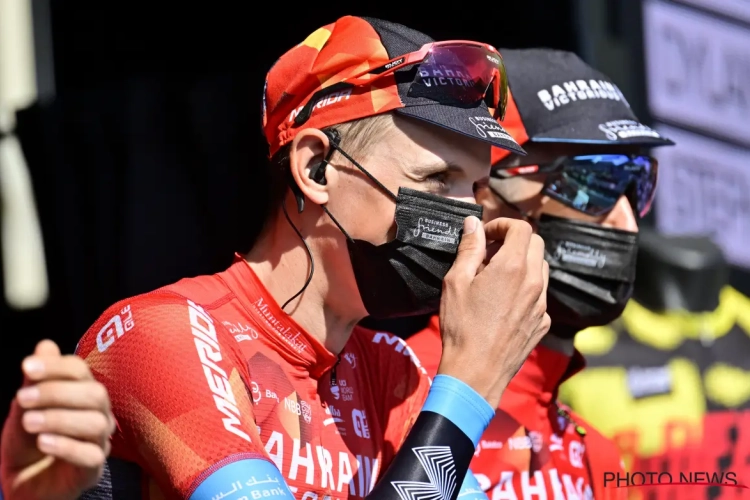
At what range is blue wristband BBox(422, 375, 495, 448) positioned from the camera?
2.09 meters

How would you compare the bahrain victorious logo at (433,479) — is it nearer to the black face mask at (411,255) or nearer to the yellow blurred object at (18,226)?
the black face mask at (411,255)

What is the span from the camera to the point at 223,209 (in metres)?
3.97

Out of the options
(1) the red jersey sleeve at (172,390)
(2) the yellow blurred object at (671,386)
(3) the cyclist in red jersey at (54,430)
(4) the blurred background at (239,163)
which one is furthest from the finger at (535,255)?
(2) the yellow blurred object at (671,386)

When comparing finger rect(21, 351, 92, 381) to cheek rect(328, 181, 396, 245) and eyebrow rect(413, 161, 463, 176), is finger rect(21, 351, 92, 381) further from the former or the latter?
eyebrow rect(413, 161, 463, 176)

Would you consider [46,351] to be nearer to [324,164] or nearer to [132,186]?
[324,164]

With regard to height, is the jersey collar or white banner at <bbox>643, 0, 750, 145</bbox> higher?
the jersey collar

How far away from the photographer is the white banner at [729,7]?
5254 mm

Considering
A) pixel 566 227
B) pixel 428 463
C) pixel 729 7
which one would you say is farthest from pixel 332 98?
pixel 729 7

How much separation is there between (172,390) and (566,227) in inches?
65.6

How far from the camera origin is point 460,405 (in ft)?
6.90

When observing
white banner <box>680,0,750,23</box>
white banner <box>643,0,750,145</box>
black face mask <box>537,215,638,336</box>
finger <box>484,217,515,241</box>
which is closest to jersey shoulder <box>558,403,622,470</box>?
black face mask <box>537,215,638,336</box>

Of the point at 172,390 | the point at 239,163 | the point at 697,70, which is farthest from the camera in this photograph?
the point at 697,70

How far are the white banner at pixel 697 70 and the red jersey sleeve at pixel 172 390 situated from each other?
3494 millimetres

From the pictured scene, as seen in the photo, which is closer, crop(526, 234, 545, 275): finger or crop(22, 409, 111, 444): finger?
crop(22, 409, 111, 444): finger
